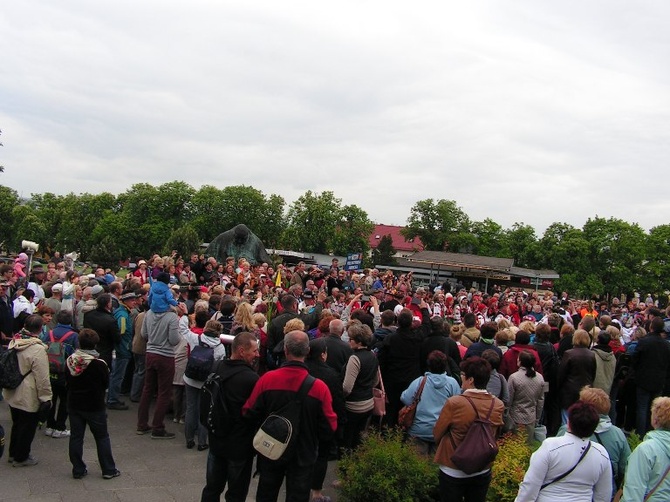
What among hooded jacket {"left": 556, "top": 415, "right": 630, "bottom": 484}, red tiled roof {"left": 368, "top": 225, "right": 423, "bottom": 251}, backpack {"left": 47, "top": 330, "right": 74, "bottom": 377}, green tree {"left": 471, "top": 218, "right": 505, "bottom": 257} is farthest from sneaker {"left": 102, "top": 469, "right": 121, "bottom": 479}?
red tiled roof {"left": 368, "top": 225, "right": 423, "bottom": 251}

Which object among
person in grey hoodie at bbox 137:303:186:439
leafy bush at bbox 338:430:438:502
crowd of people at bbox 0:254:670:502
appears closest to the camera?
crowd of people at bbox 0:254:670:502

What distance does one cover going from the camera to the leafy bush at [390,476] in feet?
17.9

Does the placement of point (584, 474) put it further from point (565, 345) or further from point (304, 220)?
point (304, 220)

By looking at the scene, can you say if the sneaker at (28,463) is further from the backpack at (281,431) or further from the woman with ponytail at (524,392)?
the woman with ponytail at (524,392)

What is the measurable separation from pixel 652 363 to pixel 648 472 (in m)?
5.68

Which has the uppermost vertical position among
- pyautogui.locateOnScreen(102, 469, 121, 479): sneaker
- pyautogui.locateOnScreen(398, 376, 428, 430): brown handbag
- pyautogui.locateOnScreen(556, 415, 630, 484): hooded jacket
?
pyautogui.locateOnScreen(556, 415, 630, 484): hooded jacket

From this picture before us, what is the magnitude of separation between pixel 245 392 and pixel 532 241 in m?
73.2

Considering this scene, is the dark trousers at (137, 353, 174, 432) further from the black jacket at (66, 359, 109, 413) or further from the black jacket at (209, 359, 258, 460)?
the black jacket at (209, 359, 258, 460)

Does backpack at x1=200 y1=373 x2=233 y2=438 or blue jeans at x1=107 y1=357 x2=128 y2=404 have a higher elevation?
backpack at x1=200 y1=373 x2=233 y2=438

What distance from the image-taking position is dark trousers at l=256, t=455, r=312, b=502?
178 inches

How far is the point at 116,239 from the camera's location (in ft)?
247

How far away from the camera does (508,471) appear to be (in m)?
5.61

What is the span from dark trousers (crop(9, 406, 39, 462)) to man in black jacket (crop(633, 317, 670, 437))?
331 inches

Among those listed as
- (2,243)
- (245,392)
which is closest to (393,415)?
(245,392)
